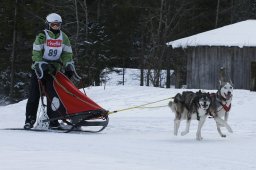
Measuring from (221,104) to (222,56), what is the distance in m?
14.7

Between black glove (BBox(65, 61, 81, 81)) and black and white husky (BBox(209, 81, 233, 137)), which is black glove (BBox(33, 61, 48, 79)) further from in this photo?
black and white husky (BBox(209, 81, 233, 137))

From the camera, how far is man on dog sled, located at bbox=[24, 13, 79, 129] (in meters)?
8.64

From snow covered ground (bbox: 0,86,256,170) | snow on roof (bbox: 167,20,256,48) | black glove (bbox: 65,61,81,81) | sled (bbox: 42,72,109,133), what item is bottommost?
snow covered ground (bbox: 0,86,256,170)

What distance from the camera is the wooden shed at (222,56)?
72.4 feet

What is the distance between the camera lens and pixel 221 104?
28.0ft

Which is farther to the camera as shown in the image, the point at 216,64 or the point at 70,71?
the point at 216,64

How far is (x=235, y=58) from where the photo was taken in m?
22.6

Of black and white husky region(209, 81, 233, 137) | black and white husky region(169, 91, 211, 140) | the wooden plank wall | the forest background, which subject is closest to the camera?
black and white husky region(169, 91, 211, 140)

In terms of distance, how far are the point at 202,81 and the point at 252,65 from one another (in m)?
2.67

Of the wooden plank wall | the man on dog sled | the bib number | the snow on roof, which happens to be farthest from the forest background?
the bib number

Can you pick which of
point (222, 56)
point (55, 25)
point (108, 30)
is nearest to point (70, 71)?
point (55, 25)

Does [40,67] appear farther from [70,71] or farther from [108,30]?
[108,30]

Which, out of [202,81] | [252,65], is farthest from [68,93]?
[202,81]

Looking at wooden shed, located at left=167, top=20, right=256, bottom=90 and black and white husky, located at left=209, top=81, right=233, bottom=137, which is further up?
wooden shed, located at left=167, top=20, right=256, bottom=90
